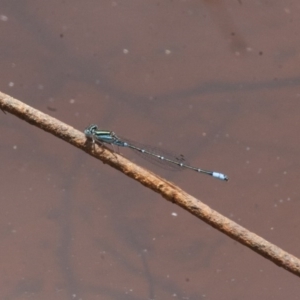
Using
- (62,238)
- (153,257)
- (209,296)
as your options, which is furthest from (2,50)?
(209,296)

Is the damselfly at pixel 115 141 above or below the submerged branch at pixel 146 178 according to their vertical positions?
above

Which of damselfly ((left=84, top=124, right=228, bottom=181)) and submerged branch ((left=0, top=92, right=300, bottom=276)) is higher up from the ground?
damselfly ((left=84, top=124, right=228, bottom=181))

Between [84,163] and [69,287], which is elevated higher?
[84,163]

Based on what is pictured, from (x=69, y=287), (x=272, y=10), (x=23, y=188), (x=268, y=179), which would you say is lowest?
(x=69, y=287)

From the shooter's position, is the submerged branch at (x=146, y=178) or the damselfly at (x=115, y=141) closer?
the submerged branch at (x=146, y=178)

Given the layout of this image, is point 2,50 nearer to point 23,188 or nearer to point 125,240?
point 23,188

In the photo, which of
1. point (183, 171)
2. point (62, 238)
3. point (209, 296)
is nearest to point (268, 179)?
point (183, 171)

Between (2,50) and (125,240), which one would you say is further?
(125,240)

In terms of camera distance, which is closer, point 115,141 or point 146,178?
point 146,178

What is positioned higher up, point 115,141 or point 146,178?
point 115,141

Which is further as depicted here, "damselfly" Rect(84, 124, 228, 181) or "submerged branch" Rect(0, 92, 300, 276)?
"damselfly" Rect(84, 124, 228, 181)

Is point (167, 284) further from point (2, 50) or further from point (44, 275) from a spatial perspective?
point (2, 50)
